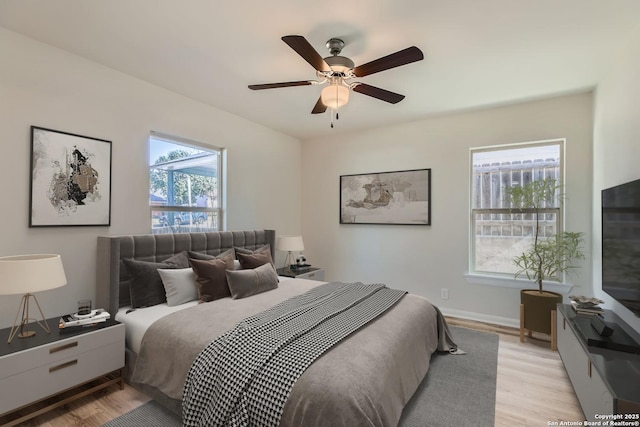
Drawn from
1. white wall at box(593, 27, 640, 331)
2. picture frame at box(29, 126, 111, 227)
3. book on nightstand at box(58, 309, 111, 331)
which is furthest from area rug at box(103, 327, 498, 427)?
picture frame at box(29, 126, 111, 227)

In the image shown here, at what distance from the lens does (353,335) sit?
1.96 metres

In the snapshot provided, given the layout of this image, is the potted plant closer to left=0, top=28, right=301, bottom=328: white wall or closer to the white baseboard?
the white baseboard

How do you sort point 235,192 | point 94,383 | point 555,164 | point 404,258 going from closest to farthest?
point 94,383, point 555,164, point 235,192, point 404,258

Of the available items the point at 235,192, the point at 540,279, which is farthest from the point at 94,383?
the point at 540,279

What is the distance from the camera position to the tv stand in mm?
1473

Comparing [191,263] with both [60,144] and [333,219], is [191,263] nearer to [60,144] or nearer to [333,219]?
[60,144]

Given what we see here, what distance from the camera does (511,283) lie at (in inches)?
146

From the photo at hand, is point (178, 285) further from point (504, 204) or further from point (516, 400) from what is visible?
point (504, 204)

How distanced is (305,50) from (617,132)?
8.69 feet

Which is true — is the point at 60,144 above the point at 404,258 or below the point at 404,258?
above

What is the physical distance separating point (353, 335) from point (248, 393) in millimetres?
724

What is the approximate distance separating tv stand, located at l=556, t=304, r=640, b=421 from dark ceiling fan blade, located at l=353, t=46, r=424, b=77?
2064mm

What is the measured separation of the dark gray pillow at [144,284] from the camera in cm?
262

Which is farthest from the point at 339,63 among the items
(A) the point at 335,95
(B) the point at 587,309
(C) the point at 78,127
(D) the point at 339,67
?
(B) the point at 587,309
